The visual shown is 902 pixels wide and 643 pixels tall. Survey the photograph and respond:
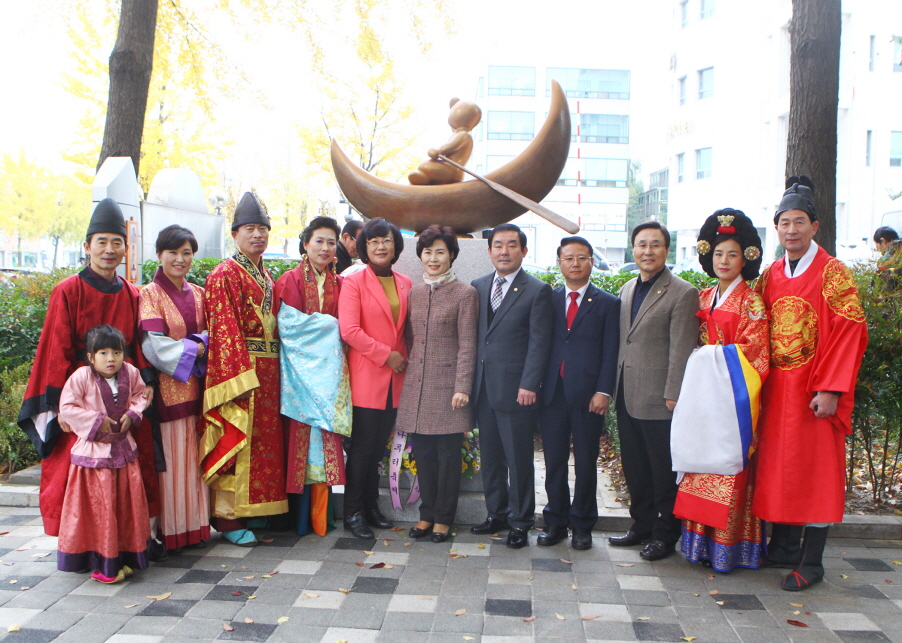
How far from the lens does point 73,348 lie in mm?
3268

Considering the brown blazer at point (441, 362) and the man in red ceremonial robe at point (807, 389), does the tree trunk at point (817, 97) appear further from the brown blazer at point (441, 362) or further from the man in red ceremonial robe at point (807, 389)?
the brown blazer at point (441, 362)

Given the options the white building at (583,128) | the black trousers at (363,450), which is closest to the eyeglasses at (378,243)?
the black trousers at (363,450)

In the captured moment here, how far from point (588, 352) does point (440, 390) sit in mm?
832

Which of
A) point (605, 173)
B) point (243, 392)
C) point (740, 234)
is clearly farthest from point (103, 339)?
point (605, 173)

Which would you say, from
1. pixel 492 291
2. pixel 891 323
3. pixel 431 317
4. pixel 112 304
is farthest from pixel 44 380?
pixel 891 323

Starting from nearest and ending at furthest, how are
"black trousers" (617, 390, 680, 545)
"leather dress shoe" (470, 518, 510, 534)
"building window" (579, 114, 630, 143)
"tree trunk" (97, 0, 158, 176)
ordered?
1. "black trousers" (617, 390, 680, 545)
2. "leather dress shoe" (470, 518, 510, 534)
3. "tree trunk" (97, 0, 158, 176)
4. "building window" (579, 114, 630, 143)

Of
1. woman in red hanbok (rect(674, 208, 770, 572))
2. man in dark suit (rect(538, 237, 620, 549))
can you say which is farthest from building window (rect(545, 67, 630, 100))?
woman in red hanbok (rect(674, 208, 770, 572))

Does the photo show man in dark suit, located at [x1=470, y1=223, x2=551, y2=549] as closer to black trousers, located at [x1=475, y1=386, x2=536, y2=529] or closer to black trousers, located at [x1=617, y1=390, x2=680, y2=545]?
black trousers, located at [x1=475, y1=386, x2=536, y2=529]

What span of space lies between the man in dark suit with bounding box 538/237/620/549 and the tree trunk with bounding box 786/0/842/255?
8.65 ft

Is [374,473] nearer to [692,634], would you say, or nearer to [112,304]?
[112,304]

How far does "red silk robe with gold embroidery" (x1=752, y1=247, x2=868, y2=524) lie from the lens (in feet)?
10.1

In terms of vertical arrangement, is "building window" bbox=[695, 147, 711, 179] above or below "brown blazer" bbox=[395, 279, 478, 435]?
above

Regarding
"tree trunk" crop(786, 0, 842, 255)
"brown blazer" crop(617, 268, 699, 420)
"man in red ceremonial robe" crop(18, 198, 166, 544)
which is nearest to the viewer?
"man in red ceremonial robe" crop(18, 198, 166, 544)

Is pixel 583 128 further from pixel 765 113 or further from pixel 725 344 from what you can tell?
pixel 725 344
